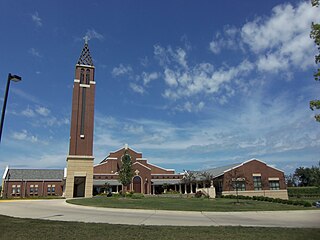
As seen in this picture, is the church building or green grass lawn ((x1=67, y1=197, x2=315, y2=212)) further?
the church building

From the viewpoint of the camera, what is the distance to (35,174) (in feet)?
220

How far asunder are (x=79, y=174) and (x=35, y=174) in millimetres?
26378

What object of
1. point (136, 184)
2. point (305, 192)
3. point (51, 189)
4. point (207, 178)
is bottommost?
point (305, 192)

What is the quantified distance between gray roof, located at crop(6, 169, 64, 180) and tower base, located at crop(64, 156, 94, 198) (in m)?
22.7

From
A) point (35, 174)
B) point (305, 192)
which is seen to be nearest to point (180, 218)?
point (305, 192)

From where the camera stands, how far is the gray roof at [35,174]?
2557 inches

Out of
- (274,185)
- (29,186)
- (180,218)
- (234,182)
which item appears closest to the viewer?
(180,218)

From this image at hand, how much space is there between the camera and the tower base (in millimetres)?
46062

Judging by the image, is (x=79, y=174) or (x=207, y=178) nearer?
(x=79, y=174)

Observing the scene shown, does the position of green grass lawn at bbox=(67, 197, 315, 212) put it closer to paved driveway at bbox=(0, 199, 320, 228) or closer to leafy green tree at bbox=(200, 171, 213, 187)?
paved driveway at bbox=(0, 199, 320, 228)

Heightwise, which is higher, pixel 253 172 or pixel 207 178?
pixel 253 172

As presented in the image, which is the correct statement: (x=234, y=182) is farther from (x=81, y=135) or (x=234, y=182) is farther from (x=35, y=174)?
(x=35, y=174)

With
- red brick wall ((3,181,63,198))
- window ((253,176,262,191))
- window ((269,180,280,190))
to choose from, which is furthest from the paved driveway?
red brick wall ((3,181,63,198))

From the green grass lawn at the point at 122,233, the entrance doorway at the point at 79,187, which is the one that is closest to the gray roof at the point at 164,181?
the entrance doorway at the point at 79,187
